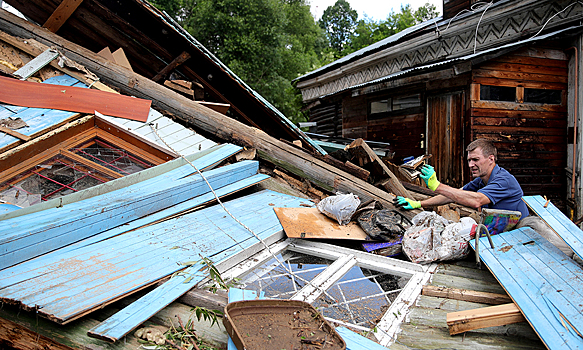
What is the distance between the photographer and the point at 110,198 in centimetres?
304

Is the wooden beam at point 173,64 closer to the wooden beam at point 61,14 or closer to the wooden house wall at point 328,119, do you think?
the wooden beam at point 61,14

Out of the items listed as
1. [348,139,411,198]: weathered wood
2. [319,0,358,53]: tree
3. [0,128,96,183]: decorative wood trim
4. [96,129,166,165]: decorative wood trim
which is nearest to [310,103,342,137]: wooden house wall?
[348,139,411,198]: weathered wood

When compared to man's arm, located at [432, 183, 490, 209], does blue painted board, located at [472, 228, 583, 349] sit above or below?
below

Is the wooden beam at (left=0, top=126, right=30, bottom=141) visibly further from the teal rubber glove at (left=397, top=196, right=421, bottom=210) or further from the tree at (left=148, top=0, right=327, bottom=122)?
the tree at (left=148, top=0, right=327, bottom=122)

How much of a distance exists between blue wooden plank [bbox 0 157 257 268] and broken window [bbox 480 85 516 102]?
6.09 metres

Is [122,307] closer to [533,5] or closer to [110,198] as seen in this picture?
[110,198]

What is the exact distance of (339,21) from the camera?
48656 millimetres

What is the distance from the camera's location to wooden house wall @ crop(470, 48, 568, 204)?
287 inches

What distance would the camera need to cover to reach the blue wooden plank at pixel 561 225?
2.48 m

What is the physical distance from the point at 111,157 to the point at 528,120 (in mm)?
7776

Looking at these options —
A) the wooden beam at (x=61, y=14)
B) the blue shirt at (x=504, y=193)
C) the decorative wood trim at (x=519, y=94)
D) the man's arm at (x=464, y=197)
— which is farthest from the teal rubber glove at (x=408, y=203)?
the wooden beam at (x=61, y=14)

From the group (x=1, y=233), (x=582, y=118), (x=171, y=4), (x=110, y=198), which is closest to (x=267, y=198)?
(x=110, y=198)

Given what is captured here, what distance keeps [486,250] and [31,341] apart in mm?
3132

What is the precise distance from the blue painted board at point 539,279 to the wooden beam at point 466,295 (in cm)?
11
